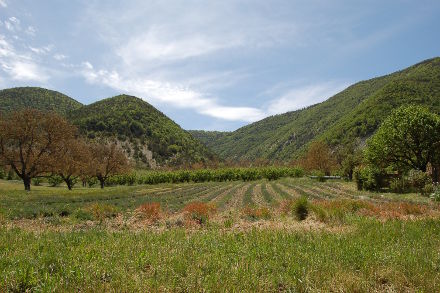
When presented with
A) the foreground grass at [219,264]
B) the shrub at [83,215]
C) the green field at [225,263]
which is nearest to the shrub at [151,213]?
the shrub at [83,215]

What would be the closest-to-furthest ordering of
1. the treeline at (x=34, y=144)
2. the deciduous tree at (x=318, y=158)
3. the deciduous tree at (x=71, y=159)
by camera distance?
1. the treeline at (x=34, y=144)
2. the deciduous tree at (x=71, y=159)
3. the deciduous tree at (x=318, y=158)

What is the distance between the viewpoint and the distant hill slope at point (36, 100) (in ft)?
362

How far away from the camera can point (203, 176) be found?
294ft

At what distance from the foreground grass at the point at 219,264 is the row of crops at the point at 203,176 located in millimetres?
80018

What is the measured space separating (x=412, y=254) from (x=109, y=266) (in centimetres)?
645

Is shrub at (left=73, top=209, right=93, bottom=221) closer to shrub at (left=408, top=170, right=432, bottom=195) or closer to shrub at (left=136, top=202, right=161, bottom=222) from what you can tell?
shrub at (left=136, top=202, right=161, bottom=222)

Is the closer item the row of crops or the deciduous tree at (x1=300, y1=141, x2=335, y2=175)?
the deciduous tree at (x1=300, y1=141, x2=335, y2=175)

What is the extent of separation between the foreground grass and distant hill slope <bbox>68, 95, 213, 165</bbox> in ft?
361

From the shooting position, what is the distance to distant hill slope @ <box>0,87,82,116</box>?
110 metres

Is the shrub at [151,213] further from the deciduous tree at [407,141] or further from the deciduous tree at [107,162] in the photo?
the deciduous tree at [107,162]

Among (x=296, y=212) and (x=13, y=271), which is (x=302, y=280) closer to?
(x=13, y=271)

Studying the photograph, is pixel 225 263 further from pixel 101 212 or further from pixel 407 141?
pixel 407 141

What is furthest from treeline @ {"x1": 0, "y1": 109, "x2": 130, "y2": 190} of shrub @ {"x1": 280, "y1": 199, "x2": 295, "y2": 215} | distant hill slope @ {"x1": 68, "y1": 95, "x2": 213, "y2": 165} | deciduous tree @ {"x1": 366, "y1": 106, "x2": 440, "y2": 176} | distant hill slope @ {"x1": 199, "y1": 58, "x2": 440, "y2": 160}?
distant hill slope @ {"x1": 199, "y1": 58, "x2": 440, "y2": 160}

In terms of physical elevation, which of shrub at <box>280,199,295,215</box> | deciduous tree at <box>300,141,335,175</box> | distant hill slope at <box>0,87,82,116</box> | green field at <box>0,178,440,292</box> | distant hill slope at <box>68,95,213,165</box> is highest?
distant hill slope at <box>0,87,82,116</box>
